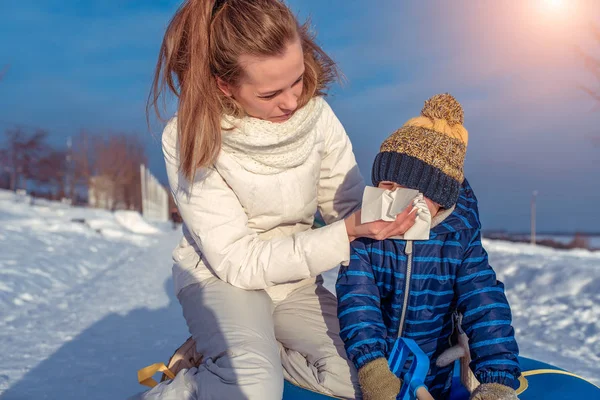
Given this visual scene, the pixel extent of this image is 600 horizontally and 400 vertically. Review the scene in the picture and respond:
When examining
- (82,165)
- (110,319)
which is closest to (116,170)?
(82,165)

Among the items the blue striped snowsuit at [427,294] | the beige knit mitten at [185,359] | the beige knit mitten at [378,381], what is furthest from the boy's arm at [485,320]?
the beige knit mitten at [185,359]

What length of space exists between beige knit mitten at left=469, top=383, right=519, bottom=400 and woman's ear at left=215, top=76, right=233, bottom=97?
1312 mm

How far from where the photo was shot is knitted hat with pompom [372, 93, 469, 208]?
1814 mm

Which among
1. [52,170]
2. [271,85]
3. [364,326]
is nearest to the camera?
[364,326]

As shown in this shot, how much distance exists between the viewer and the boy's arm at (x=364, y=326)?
5.41 ft

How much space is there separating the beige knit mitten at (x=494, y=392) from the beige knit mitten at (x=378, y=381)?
0.23 meters

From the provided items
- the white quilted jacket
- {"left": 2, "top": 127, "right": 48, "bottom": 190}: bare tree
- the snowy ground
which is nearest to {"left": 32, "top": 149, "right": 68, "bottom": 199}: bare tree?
{"left": 2, "top": 127, "right": 48, "bottom": 190}: bare tree

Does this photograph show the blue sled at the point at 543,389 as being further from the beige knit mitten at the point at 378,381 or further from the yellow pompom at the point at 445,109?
the yellow pompom at the point at 445,109

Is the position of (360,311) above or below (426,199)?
below

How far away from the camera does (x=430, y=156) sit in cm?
182

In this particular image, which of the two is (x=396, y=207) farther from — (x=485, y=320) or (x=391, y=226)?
(x=485, y=320)

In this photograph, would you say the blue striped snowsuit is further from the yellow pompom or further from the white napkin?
the yellow pompom

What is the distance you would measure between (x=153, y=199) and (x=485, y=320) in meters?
29.4

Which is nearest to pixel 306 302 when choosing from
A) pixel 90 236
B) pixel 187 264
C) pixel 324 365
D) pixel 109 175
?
pixel 324 365
